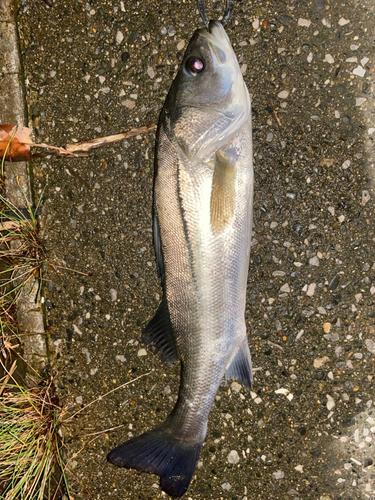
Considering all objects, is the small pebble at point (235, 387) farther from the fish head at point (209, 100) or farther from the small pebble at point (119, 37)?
the small pebble at point (119, 37)

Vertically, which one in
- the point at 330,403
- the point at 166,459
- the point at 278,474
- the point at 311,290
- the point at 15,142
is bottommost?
the point at 278,474

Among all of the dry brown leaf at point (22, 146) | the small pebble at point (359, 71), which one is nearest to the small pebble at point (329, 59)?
the small pebble at point (359, 71)

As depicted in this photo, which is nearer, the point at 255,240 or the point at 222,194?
the point at 222,194

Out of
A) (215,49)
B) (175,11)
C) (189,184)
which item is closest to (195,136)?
(189,184)

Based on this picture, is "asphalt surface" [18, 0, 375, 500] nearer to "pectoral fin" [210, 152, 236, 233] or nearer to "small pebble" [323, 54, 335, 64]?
"small pebble" [323, 54, 335, 64]

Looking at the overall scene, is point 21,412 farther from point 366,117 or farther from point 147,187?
point 366,117

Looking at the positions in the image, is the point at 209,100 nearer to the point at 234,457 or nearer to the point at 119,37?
the point at 119,37

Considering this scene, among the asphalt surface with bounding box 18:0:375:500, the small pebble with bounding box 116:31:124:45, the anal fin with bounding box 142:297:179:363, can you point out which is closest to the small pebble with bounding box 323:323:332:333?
the asphalt surface with bounding box 18:0:375:500

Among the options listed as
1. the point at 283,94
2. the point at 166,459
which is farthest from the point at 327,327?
the point at 283,94
